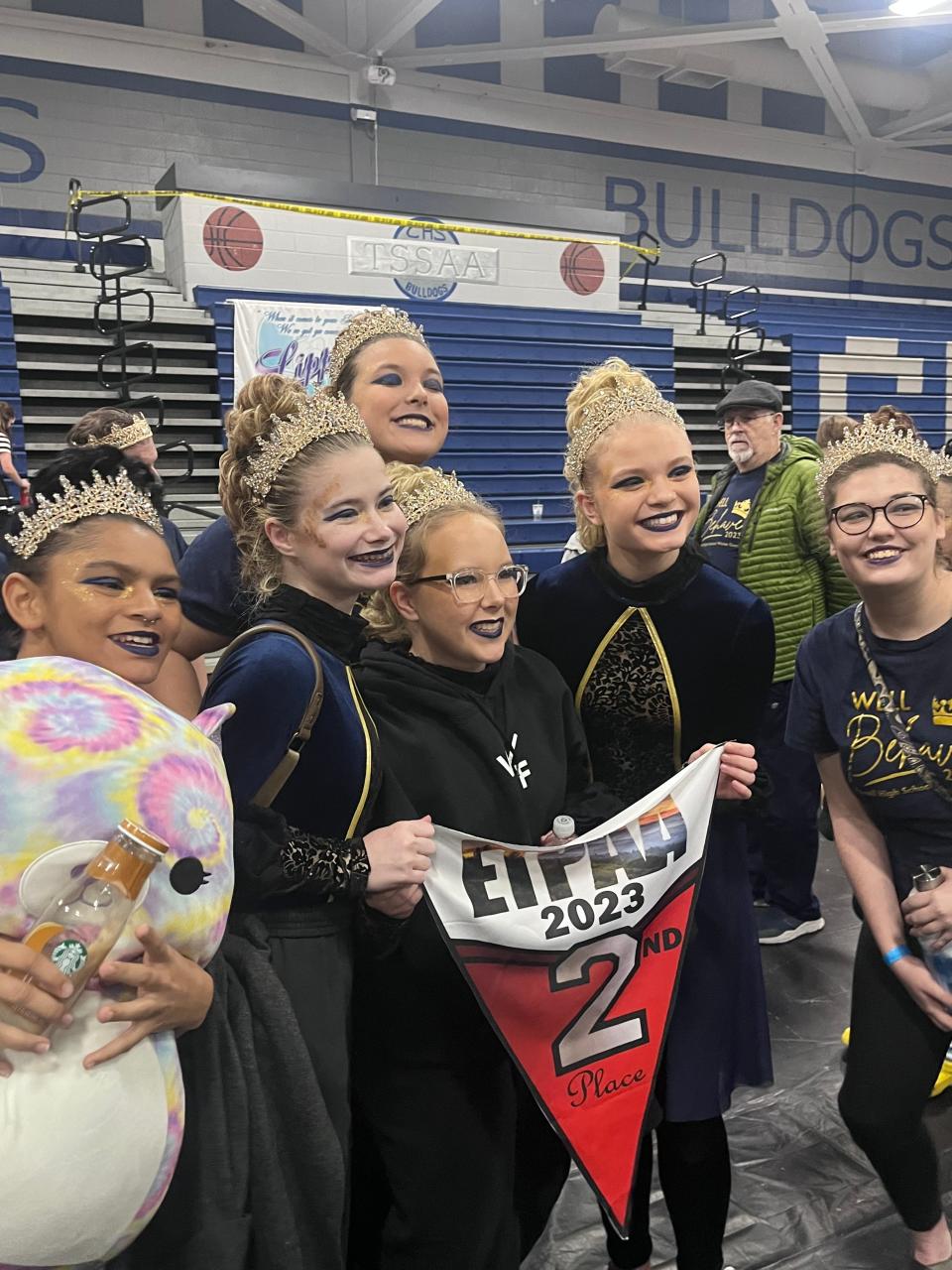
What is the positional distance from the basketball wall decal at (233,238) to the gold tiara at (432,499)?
8832mm

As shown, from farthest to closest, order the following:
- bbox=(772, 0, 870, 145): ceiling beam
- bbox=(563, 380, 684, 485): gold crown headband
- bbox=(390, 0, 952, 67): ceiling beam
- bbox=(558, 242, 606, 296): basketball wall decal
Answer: bbox=(390, 0, 952, 67): ceiling beam
bbox=(772, 0, 870, 145): ceiling beam
bbox=(558, 242, 606, 296): basketball wall decal
bbox=(563, 380, 684, 485): gold crown headband

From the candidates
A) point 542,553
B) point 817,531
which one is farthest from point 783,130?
point 817,531

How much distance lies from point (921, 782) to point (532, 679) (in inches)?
30.9

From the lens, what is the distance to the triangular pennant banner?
5.06 ft

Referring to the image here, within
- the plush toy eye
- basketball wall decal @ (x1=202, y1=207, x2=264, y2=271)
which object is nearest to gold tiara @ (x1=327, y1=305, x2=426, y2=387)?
the plush toy eye

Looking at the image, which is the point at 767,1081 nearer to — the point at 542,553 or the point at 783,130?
the point at 542,553

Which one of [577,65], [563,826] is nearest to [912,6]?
[577,65]

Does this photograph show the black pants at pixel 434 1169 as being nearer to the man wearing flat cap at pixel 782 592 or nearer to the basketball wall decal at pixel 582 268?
the man wearing flat cap at pixel 782 592

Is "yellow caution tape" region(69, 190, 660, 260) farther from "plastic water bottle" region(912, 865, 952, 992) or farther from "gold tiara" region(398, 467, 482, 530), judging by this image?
"plastic water bottle" region(912, 865, 952, 992)

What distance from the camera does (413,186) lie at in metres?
13.3

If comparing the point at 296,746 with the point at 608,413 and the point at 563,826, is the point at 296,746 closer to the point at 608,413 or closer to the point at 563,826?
the point at 563,826

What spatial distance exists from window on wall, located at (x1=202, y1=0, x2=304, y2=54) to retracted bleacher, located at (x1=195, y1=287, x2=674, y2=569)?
184 inches

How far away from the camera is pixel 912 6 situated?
11.9m

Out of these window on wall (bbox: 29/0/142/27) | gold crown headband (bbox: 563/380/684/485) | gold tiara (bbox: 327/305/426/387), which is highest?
window on wall (bbox: 29/0/142/27)
